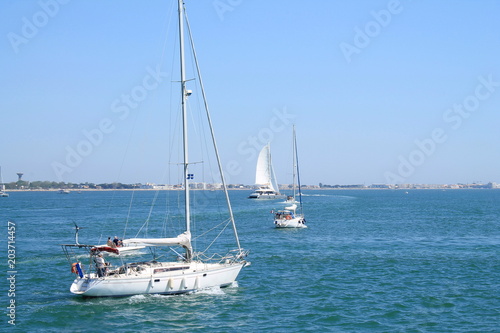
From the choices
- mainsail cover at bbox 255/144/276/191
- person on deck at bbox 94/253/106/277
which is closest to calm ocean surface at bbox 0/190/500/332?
person on deck at bbox 94/253/106/277

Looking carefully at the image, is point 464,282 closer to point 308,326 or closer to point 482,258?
point 482,258

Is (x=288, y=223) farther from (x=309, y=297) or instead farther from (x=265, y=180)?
(x=265, y=180)

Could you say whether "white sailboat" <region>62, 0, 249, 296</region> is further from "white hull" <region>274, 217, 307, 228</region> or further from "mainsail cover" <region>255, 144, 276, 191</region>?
"mainsail cover" <region>255, 144, 276, 191</region>

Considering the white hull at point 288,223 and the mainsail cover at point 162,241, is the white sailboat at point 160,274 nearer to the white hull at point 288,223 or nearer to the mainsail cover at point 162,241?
the mainsail cover at point 162,241

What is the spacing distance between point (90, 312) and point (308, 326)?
34.0 feet

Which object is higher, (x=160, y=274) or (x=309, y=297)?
(x=160, y=274)

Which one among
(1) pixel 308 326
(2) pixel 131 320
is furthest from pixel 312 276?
(2) pixel 131 320

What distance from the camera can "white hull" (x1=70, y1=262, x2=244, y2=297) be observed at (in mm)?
26609

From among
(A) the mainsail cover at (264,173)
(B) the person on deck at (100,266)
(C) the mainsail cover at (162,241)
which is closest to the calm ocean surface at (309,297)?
(B) the person on deck at (100,266)

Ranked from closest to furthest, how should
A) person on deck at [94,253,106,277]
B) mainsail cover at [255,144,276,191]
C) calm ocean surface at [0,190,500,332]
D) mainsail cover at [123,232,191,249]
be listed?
calm ocean surface at [0,190,500,332] → person on deck at [94,253,106,277] → mainsail cover at [123,232,191,249] → mainsail cover at [255,144,276,191]

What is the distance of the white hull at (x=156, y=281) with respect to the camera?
26609 millimetres

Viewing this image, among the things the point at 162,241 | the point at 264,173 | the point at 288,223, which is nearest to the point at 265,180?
the point at 264,173

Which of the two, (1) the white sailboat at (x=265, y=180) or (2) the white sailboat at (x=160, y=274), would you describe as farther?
(1) the white sailboat at (x=265, y=180)

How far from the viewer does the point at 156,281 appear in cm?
2720
